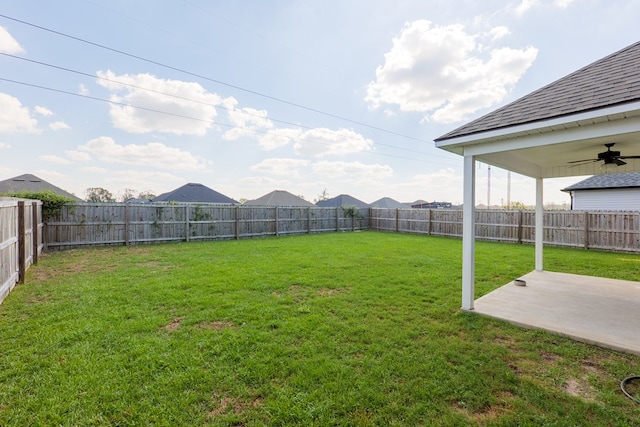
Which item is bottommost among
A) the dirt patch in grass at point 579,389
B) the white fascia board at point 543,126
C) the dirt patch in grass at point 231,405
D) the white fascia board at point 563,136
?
the dirt patch in grass at point 579,389

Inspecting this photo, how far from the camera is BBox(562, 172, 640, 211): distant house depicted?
481 inches

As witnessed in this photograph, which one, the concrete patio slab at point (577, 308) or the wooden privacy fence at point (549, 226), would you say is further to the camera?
the wooden privacy fence at point (549, 226)

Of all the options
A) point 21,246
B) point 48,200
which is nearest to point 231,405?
point 21,246

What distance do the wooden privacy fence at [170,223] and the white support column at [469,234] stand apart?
33.8 ft

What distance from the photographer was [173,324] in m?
3.32

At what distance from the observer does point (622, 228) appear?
9.16m

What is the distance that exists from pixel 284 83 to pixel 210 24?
4534 millimetres

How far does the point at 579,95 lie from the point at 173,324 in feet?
18.5

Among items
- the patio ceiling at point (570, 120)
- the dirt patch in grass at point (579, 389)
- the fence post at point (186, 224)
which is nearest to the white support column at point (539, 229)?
the patio ceiling at point (570, 120)

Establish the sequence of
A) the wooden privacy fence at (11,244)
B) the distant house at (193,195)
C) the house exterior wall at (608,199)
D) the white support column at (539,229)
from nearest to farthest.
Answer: the wooden privacy fence at (11,244) → the white support column at (539,229) → the house exterior wall at (608,199) → the distant house at (193,195)

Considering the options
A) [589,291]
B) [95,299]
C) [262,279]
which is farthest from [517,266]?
[95,299]

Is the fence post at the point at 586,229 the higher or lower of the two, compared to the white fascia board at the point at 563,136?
lower

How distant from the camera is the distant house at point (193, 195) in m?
24.3

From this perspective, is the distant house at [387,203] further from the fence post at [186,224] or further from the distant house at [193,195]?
the fence post at [186,224]
